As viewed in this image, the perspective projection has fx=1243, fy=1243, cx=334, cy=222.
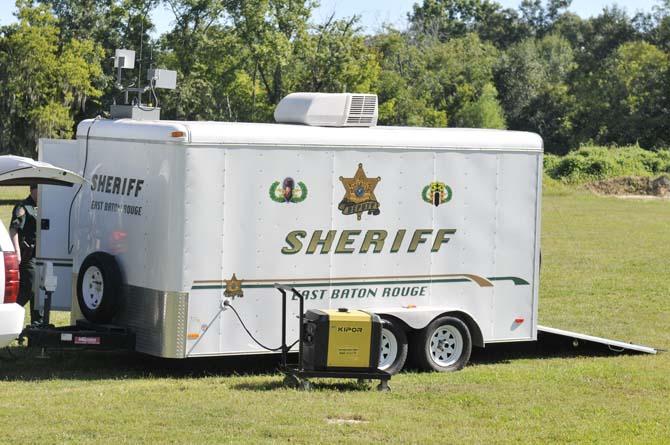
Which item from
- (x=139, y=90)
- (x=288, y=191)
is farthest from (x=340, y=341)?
(x=139, y=90)

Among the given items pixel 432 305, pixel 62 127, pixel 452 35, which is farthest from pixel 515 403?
pixel 452 35

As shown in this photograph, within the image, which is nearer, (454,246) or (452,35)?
(454,246)

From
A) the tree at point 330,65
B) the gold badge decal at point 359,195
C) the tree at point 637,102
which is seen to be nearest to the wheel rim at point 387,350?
the gold badge decal at point 359,195

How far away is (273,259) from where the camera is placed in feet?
39.5

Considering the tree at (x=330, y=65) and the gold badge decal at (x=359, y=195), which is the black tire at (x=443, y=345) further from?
the tree at (x=330, y=65)

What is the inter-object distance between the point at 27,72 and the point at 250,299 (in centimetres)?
4639

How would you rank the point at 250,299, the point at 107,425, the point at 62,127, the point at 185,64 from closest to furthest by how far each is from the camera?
the point at 107,425 < the point at 250,299 < the point at 62,127 < the point at 185,64

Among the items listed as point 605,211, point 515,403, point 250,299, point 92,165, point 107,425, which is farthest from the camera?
point 605,211

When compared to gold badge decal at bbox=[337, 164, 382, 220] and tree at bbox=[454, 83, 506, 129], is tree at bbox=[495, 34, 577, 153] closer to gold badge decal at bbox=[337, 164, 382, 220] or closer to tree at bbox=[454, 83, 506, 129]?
tree at bbox=[454, 83, 506, 129]

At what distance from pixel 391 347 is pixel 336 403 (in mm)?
1889

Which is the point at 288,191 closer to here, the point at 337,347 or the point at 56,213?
the point at 337,347

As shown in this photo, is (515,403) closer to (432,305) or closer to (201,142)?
(432,305)

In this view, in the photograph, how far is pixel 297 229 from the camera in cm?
1216

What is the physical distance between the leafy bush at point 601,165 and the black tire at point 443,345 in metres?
51.1
